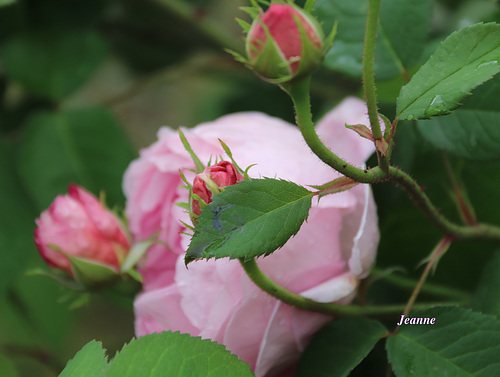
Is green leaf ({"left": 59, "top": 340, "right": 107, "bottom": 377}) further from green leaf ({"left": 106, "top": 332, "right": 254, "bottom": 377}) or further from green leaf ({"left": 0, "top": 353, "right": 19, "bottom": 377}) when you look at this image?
green leaf ({"left": 0, "top": 353, "right": 19, "bottom": 377})

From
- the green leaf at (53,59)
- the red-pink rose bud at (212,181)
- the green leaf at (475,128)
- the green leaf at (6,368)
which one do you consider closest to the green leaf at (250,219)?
the red-pink rose bud at (212,181)

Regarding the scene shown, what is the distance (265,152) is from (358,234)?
0.22 ft

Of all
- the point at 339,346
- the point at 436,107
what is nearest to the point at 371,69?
the point at 436,107

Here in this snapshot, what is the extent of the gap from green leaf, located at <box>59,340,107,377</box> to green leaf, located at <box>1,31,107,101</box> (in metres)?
0.36

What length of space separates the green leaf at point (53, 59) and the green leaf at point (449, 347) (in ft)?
1.35

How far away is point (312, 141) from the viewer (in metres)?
0.23

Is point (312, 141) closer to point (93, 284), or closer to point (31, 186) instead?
point (93, 284)

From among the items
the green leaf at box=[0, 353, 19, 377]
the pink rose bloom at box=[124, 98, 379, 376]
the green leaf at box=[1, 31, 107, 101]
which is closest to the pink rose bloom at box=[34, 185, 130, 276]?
the pink rose bloom at box=[124, 98, 379, 376]

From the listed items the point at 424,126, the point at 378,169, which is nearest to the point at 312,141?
the point at 378,169

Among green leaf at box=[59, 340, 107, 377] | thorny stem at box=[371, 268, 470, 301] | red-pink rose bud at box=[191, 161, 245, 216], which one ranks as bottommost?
thorny stem at box=[371, 268, 470, 301]

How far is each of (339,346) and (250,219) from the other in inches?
3.6

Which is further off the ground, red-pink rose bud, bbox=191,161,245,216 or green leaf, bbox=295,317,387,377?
red-pink rose bud, bbox=191,161,245,216

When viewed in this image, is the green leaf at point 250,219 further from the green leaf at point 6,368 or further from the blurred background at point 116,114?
the green leaf at point 6,368

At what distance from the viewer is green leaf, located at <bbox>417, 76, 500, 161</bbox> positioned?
0.32 m
